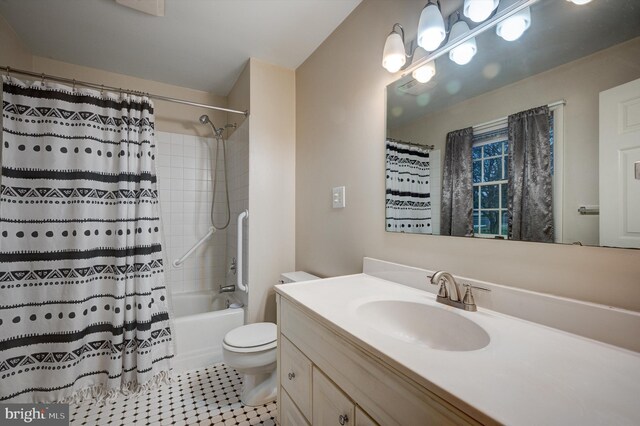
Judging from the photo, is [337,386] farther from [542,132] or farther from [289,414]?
[542,132]

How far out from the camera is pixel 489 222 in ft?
2.97

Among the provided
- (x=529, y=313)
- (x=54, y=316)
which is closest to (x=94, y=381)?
(x=54, y=316)

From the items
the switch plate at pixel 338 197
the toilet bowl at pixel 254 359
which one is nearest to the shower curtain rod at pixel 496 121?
the switch plate at pixel 338 197

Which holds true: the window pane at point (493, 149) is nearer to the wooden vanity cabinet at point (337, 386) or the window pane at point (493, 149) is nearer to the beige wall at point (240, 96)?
the wooden vanity cabinet at point (337, 386)

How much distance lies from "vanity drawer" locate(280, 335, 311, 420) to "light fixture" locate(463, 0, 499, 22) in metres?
1.32

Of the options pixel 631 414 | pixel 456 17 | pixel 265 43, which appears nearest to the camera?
pixel 631 414

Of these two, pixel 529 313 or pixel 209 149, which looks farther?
pixel 209 149

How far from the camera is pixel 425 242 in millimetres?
1131

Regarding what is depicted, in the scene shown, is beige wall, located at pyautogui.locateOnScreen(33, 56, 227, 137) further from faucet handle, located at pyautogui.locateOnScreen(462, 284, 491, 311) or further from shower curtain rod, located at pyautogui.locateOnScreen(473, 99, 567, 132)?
Result: faucet handle, located at pyautogui.locateOnScreen(462, 284, 491, 311)

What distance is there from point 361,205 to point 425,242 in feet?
1.43

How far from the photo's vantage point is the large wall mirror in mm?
660

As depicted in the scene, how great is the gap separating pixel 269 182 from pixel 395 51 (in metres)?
1.25

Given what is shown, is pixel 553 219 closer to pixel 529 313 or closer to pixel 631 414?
pixel 529 313

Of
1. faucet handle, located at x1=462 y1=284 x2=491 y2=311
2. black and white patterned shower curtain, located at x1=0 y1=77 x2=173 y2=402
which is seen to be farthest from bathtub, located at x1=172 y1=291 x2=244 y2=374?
faucet handle, located at x1=462 y1=284 x2=491 y2=311
